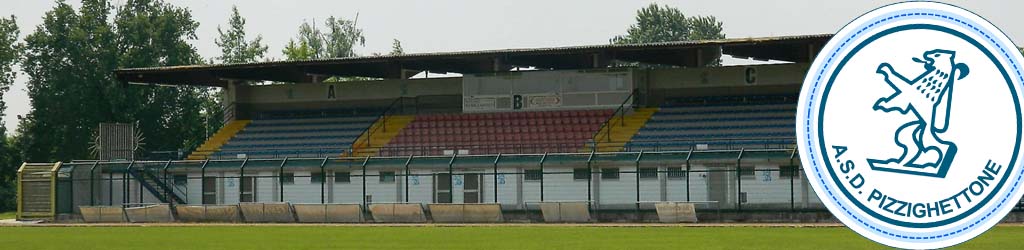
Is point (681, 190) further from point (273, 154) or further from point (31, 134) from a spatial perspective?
point (31, 134)

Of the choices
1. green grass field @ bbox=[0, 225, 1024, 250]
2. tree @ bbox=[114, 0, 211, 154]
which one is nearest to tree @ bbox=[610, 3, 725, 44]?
tree @ bbox=[114, 0, 211, 154]

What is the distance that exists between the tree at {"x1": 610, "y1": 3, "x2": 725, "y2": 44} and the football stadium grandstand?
84943 millimetres

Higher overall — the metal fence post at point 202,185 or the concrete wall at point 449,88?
the concrete wall at point 449,88

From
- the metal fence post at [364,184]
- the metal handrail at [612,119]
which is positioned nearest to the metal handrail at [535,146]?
the metal handrail at [612,119]

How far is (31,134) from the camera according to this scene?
313 feet

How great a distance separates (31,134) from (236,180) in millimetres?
36921

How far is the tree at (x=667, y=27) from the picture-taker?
15575cm

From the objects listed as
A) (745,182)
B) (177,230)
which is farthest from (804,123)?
(745,182)

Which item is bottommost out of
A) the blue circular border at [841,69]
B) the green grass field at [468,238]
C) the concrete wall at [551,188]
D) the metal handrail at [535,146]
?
the green grass field at [468,238]

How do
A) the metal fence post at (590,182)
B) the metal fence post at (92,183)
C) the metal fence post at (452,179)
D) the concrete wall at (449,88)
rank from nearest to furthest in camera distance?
the metal fence post at (590,182) → the metal fence post at (452,179) → the concrete wall at (449,88) → the metal fence post at (92,183)

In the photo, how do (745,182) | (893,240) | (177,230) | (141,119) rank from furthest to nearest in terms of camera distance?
(141,119)
(745,182)
(177,230)
(893,240)

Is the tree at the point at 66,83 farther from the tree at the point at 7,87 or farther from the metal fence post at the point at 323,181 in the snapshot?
the metal fence post at the point at 323,181

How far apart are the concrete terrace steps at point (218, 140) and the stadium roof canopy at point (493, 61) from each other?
234cm

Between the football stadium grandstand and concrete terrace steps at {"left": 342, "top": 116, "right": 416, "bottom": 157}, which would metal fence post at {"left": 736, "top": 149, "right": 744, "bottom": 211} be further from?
concrete terrace steps at {"left": 342, "top": 116, "right": 416, "bottom": 157}
